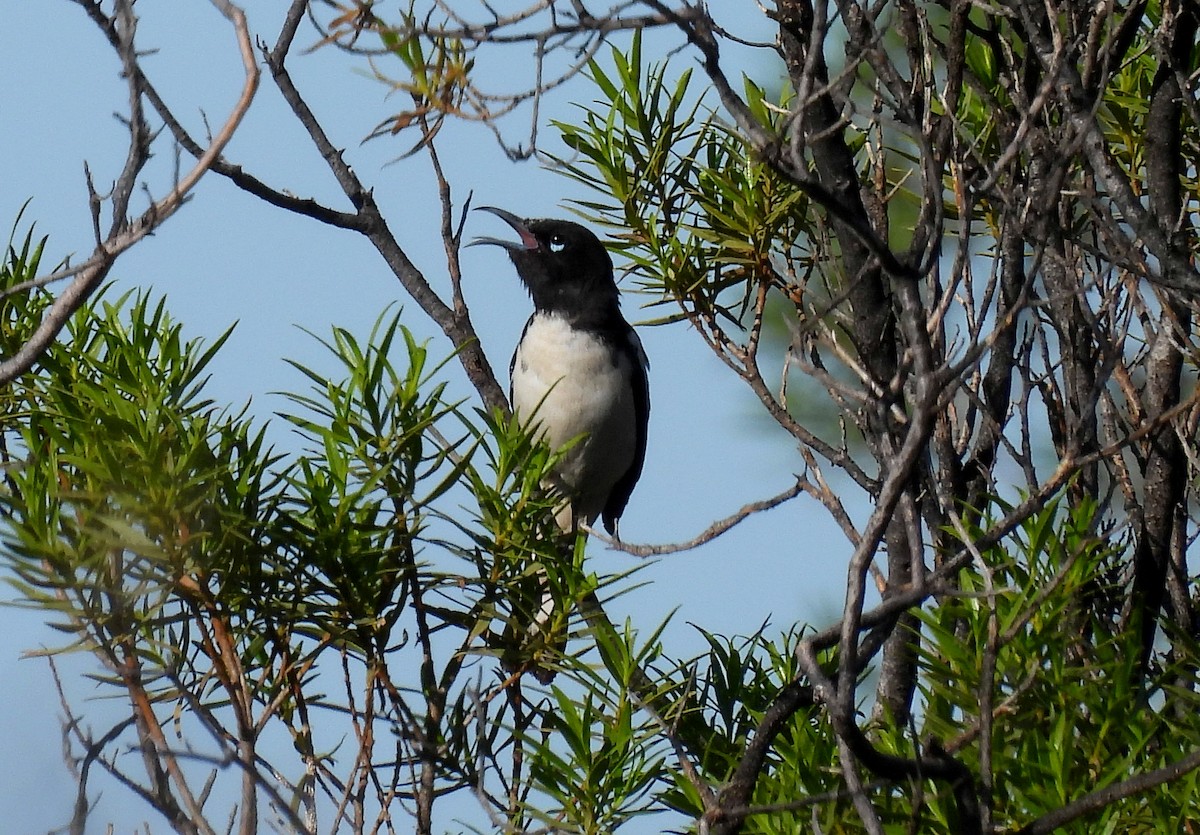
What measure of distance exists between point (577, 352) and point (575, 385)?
0.40ft

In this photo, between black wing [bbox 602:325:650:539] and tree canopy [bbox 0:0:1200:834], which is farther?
black wing [bbox 602:325:650:539]

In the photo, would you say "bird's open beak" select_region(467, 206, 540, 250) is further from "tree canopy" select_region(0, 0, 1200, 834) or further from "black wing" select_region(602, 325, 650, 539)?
"tree canopy" select_region(0, 0, 1200, 834)

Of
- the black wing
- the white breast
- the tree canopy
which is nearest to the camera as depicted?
the tree canopy

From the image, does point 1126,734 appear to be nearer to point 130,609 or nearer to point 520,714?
point 520,714

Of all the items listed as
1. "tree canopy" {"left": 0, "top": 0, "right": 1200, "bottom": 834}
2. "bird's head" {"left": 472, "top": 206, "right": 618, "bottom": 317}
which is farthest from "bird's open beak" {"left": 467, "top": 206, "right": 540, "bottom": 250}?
"tree canopy" {"left": 0, "top": 0, "right": 1200, "bottom": 834}

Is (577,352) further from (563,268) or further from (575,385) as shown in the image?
(563,268)

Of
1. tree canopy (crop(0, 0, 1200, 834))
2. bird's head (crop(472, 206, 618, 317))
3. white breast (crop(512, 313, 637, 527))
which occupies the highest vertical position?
bird's head (crop(472, 206, 618, 317))

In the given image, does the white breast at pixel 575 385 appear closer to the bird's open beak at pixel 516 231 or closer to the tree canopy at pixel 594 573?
the bird's open beak at pixel 516 231

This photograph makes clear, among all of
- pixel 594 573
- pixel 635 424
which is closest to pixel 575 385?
pixel 635 424

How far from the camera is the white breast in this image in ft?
17.5

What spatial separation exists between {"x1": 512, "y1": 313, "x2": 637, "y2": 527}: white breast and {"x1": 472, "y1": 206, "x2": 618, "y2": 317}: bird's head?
83 mm

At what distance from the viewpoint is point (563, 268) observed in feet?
18.1

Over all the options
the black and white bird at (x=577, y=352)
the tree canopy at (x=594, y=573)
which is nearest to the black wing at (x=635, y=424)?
the black and white bird at (x=577, y=352)

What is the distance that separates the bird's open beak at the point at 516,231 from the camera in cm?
547
